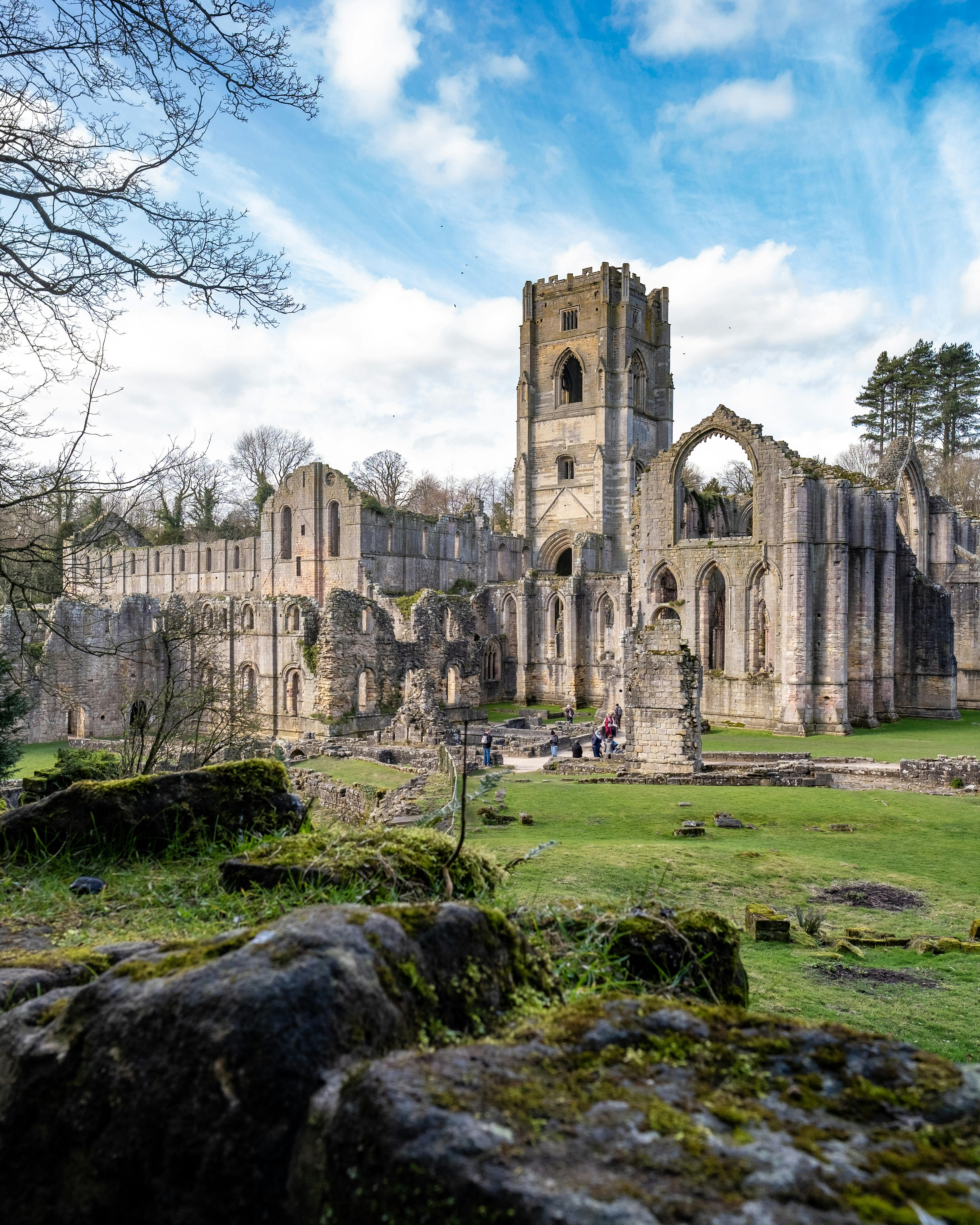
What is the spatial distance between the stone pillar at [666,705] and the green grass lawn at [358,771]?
5483 mm

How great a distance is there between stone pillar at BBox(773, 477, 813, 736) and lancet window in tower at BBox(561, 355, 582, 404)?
2640 centimetres

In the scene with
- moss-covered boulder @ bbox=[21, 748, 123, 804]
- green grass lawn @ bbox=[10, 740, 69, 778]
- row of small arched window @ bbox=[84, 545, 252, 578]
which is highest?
row of small arched window @ bbox=[84, 545, 252, 578]

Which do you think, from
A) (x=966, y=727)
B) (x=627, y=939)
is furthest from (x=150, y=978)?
(x=966, y=727)

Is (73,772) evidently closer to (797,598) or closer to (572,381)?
(797,598)

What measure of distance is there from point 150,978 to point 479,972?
859 mm

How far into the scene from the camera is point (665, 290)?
5662cm

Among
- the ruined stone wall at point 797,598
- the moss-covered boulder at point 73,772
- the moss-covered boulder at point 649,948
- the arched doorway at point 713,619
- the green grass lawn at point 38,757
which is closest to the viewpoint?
the moss-covered boulder at point 649,948

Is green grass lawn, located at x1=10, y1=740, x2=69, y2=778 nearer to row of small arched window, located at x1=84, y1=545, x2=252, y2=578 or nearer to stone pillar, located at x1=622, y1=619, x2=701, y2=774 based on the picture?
stone pillar, located at x1=622, y1=619, x2=701, y2=774

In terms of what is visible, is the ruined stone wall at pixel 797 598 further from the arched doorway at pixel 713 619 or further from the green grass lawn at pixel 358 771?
the green grass lawn at pixel 358 771

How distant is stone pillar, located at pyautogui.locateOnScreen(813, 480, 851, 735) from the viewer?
1178 inches

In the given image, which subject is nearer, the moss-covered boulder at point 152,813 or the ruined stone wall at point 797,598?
the moss-covered boulder at point 152,813

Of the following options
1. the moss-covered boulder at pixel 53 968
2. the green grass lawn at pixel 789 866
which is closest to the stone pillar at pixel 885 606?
the green grass lawn at pixel 789 866

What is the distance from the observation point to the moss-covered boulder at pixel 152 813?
4551mm

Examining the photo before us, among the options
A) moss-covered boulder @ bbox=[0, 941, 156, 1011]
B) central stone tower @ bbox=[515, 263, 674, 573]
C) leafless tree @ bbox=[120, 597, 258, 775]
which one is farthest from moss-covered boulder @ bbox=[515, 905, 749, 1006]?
central stone tower @ bbox=[515, 263, 674, 573]
